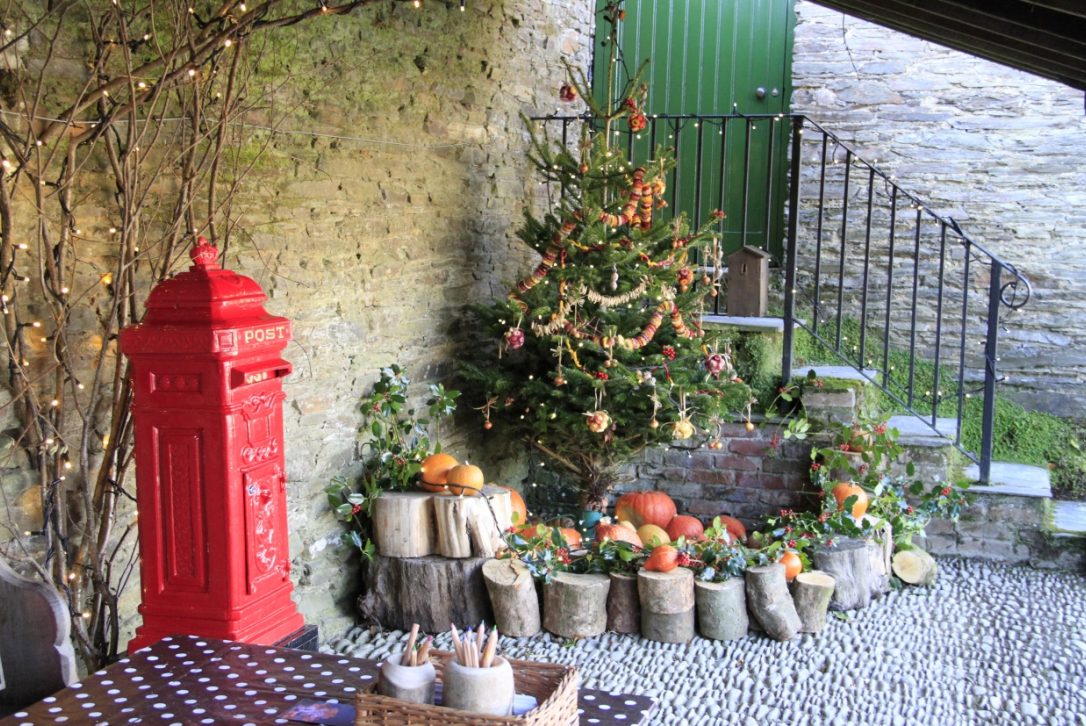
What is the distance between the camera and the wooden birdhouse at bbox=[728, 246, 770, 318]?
607 centimetres

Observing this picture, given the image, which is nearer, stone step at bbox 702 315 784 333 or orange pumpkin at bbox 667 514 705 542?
orange pumpkin at bbox 667 514 705 542

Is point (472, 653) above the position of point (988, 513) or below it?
above

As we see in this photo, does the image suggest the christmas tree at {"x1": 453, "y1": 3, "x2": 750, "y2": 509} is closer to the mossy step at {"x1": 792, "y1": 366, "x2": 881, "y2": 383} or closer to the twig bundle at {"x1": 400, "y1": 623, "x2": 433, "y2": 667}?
the mossy step at {"x1": 792, "y1": 366, "x2": 881, "y2": 383}

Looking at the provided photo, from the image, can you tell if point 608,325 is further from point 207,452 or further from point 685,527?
point 207,452

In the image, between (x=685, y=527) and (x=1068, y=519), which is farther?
(x=1068, y=519)

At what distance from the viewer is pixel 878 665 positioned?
4301 mm

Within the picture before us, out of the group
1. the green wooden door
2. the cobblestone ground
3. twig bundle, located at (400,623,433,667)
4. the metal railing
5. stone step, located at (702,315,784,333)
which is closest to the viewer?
twig bundle, located at (400,623,433,667)

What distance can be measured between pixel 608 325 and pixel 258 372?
266 centimetres

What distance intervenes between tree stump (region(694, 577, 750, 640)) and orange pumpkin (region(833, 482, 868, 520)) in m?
0.86

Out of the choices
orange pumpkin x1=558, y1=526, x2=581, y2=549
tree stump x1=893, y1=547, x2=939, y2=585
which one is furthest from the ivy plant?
tree stump x1=893, y1=547, x2=939, y2=585

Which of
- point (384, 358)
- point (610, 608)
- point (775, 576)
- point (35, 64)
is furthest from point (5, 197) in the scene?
point (775, 576)

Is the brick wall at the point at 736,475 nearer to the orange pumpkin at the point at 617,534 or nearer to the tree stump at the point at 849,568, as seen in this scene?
the tree stump at the point at 849,568

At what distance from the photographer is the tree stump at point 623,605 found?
459 centimetres

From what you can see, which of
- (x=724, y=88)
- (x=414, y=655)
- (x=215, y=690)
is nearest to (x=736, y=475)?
(x=724, y=88)
